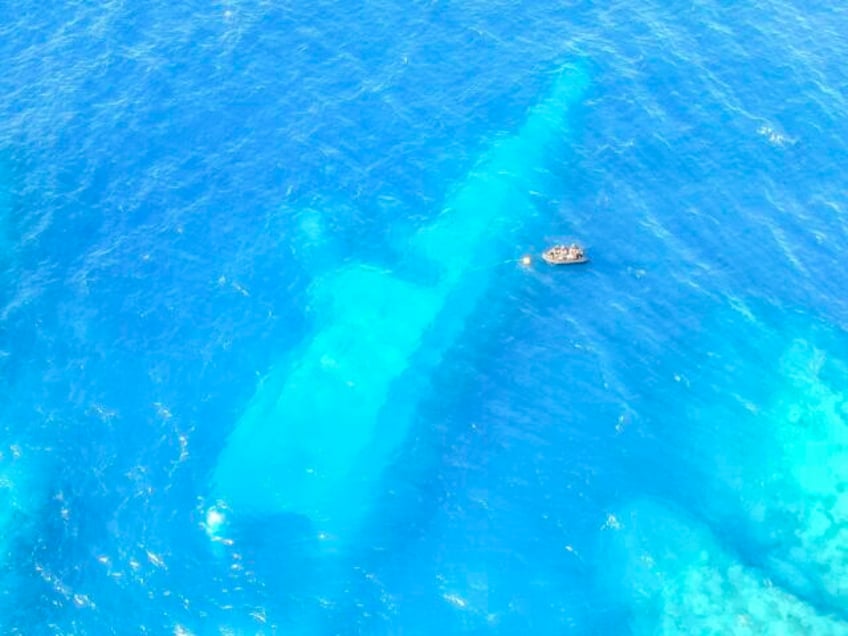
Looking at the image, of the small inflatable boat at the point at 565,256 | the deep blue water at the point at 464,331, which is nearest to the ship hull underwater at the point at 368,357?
the deep blue water at the point at 464,331

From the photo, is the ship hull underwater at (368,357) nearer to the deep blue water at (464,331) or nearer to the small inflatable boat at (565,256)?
the deep blue water at (464,331)

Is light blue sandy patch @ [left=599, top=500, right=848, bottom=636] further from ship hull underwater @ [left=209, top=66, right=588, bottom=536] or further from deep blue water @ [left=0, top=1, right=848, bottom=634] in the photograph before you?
ship hull underwater @ [left=209, top=66, right=588, bottom=536]

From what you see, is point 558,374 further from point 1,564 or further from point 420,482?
point 1,564

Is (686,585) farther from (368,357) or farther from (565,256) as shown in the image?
(565,256)

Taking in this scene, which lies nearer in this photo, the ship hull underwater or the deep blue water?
the deep blue water

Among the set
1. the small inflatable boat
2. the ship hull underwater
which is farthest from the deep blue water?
the ship hull underwater

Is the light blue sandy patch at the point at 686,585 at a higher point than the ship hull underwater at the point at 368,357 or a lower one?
lower

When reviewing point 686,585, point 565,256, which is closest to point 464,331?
point 565,256
